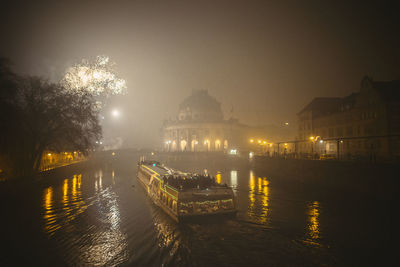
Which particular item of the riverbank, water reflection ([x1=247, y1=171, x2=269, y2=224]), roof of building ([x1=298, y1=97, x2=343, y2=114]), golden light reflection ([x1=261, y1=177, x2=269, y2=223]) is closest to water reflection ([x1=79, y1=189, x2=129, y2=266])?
water reflection ([x1=247, y1=171, x2=269, y2=224])

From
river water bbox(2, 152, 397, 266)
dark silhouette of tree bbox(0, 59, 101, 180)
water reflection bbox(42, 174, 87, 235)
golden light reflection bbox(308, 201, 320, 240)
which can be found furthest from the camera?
dark silhouette of tree bbox(0, 59, 101, 180)

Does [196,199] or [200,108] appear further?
[200,108]

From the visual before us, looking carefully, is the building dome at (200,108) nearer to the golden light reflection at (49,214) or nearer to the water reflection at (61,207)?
the water reflection at (61,207)

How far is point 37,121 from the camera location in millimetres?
28812

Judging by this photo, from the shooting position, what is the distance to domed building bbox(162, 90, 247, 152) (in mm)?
98625

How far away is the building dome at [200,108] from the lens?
108 m

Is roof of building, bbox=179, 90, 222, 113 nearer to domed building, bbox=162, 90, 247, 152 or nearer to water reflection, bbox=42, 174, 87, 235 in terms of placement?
domed building, bbox=162, 90, 247, 152

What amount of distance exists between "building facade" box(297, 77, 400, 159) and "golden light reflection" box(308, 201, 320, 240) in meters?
10.8

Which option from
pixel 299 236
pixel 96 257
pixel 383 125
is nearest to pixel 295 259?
pixel 299 236

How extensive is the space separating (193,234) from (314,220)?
8.34 metres

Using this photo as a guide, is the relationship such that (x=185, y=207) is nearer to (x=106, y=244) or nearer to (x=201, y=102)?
(x=106, y=244)

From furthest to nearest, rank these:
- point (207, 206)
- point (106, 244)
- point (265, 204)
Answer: point (265, 204), point (207, 206), point (106, 244)

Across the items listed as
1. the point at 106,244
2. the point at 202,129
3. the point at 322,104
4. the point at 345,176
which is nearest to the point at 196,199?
the point at 106,244

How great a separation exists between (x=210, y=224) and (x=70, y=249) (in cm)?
713
